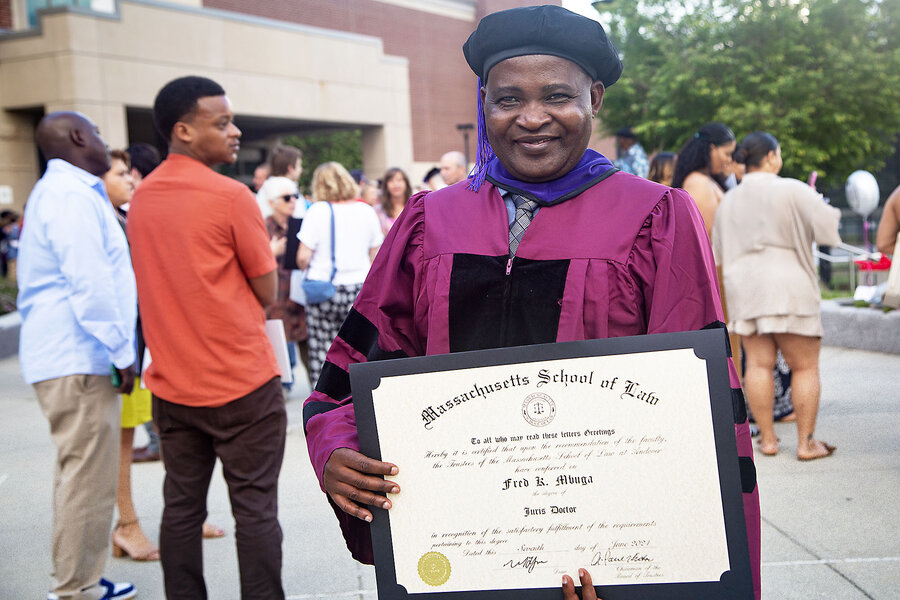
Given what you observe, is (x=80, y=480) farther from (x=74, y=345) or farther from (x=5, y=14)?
(x=5, y=14)

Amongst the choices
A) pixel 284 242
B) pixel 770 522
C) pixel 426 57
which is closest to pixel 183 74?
pixel 426 57

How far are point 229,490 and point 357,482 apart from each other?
183cm

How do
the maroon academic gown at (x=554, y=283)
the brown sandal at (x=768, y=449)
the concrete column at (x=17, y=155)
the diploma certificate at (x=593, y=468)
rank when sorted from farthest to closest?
the concrete column at (x=17, y=155)
the brown sandal at (x=768, y=449)
the maroon academic gown at (x=554, y=283)
the diploma certificate at (x=593, y=468)

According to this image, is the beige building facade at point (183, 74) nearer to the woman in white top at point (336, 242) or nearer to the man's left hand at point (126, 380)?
the woman in white top at point (336, 242)

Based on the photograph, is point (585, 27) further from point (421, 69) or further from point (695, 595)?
point (421, 69)

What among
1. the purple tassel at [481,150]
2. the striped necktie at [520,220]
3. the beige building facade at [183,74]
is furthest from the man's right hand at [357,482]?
the beige building facade at [183,74]

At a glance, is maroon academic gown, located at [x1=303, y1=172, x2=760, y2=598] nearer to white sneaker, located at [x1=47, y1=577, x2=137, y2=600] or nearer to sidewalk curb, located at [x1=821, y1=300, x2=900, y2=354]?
white sneaker, located at [x1=47, y1=577, x2=137, y2=600]

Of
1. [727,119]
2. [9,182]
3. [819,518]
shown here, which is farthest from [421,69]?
[819,518]

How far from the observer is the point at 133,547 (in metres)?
4.29

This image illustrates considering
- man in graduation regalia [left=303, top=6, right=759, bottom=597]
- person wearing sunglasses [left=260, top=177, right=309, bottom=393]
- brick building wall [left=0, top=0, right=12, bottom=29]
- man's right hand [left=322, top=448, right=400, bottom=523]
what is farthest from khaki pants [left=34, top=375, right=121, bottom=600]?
brick building wall [left=0, top=0, right=12, bottom=29]

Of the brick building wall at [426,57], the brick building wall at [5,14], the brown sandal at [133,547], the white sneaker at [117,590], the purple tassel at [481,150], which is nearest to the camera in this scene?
the purple tassel at [481,150]

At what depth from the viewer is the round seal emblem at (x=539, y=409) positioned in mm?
1487

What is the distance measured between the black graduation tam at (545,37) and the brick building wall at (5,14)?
23.1m

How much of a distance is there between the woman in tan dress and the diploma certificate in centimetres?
418
